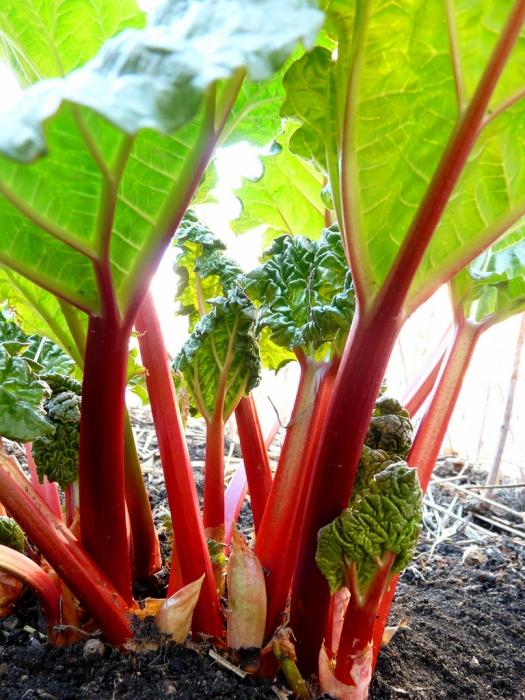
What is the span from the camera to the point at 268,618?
3.42 feet

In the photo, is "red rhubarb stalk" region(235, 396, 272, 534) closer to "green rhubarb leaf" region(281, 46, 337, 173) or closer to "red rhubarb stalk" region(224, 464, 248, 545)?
"red rhubarb stalk" region(224, 464, 248, 545)

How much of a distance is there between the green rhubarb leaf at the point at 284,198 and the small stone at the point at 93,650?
3.25 feet

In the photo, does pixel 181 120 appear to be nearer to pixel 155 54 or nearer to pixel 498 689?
pixel 155 54

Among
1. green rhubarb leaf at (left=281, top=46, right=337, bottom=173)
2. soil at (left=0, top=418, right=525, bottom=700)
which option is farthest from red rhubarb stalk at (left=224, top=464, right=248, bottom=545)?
green rhubarb leaf at (left=281, top=46, right=337, bottom=173)

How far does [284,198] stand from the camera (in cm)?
152

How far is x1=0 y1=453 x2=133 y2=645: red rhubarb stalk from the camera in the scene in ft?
3.11

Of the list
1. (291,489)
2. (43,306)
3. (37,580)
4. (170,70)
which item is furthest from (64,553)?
(170,70)

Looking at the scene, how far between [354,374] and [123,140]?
421 millimetres

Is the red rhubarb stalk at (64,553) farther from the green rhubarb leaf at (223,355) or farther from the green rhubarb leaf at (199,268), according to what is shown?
the green rhubarb leaf at (199,268)

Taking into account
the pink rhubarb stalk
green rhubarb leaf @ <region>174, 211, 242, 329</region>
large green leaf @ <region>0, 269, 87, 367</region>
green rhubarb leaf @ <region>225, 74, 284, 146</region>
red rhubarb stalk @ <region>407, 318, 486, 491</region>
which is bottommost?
the pink rhubarb stalk

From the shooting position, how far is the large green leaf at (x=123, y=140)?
19.8 inches

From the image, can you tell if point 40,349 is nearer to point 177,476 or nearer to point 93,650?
point 177,476

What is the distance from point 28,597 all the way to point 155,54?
1022 millimetres

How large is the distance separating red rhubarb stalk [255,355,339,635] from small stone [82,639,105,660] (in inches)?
10.4
